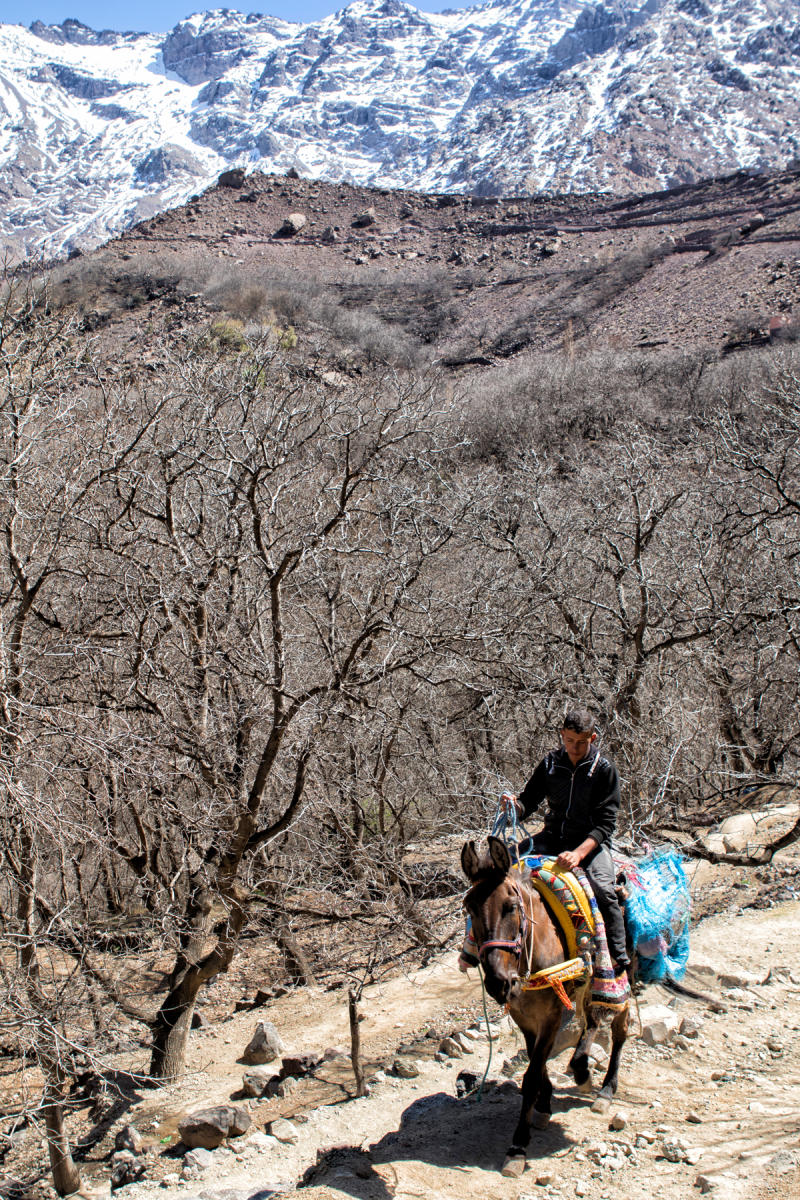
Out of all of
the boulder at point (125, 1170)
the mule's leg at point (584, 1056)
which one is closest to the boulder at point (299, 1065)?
the boulder at point (125, 1170)

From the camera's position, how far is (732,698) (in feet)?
32.2

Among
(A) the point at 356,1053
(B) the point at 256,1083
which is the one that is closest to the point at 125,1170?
(B) the point at 256,1083

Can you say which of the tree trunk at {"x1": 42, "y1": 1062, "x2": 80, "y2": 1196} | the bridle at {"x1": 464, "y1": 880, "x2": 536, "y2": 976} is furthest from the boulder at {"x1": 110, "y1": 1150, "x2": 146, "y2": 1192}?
the bridle at {"x1": 464, "y1": 880, "x2": 536, "y2": 976}

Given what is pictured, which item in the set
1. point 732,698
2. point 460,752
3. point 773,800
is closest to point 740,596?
point 732,698

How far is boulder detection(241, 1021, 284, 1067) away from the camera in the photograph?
7113 millimetres

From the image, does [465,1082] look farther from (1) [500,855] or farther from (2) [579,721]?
(2) [579,721]

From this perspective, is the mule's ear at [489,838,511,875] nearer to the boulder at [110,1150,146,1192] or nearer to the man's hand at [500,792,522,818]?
the man's hand at [500,792,522,818]

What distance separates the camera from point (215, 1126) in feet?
18.4

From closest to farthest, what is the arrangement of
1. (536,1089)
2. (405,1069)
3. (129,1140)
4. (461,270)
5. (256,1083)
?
1. (536,1089)
2. (405,1069)
3. (129,1140)
4. (256,1083)
5. (461,270)

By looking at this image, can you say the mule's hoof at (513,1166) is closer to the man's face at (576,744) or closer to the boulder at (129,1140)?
the man's face at (576,744)

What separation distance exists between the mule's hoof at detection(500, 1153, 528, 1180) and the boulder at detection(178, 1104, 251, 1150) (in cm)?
184

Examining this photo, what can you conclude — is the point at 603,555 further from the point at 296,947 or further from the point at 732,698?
the point at 296,947

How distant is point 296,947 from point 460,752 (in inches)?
124

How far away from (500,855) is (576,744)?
78 cm
